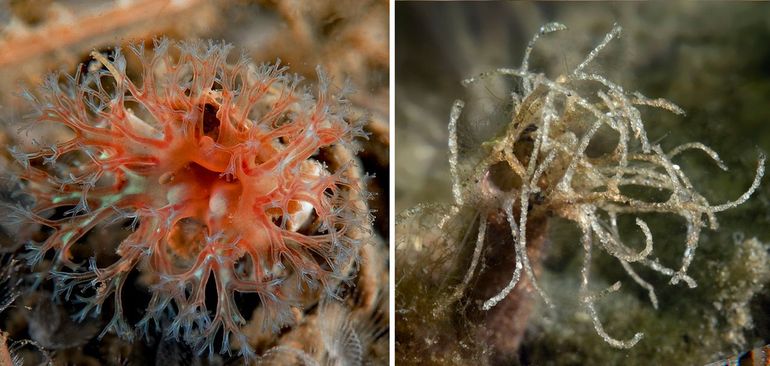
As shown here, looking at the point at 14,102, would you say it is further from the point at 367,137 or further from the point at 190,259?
the point at 367,137

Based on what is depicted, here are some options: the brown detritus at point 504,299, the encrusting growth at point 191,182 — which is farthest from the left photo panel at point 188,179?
the brown detritus at point 504,299

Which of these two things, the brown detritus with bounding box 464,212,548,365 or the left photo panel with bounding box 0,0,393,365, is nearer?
the left photo panel with bounding box 0,0,393,365

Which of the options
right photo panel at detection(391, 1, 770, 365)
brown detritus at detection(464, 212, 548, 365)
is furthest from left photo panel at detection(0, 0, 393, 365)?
brown detritus at detection(464, 212, 548, 365)

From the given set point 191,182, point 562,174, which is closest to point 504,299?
point 562,174

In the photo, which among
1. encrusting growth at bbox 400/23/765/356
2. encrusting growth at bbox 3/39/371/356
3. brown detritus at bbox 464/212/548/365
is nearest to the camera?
encrusting growth at bbox 3/39/371/356

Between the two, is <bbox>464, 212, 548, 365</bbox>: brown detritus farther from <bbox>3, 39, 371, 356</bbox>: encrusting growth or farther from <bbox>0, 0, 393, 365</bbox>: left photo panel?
<bbox>3, 39, 371, 356</bbox>: encrusting growth
